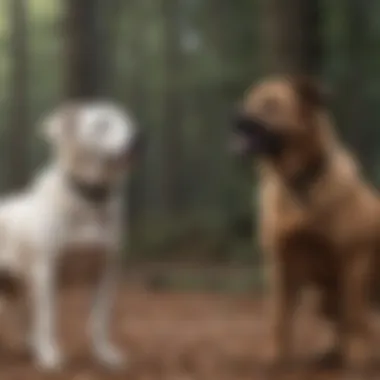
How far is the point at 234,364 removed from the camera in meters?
4.69

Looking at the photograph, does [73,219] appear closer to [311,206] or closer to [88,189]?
[88,189]

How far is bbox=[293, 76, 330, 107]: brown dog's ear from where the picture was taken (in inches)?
186

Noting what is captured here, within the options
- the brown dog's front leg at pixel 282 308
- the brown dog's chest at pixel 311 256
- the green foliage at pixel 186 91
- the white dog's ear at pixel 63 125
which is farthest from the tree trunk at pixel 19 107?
the brown dog's chest at pixel 311 256

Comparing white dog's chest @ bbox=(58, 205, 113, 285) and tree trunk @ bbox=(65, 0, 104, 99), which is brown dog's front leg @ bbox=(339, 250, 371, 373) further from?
tree trunk @ bbox=(65, 0, 104, 99)

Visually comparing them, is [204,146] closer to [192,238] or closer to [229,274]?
[192,238]

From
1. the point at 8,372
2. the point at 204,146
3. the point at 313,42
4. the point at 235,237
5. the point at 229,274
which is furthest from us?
the point at 204,146

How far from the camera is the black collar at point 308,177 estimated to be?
4.73 metres

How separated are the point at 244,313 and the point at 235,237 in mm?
3673

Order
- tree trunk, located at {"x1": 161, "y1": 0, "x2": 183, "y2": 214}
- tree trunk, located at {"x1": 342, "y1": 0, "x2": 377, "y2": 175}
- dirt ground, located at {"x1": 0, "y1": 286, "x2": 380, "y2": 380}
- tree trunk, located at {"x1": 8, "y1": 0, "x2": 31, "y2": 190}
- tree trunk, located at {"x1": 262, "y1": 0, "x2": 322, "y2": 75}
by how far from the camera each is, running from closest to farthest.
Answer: dirt ground, located at {"x1": 0, "y1": 286, "x2": 380, "y2": 380} < tree trunk, located at {"x1": 262, "y1": 0, "x2": 322, "y2": 75} < tree trunk, located at {"x1": 342, "y1": 0, "x2": 377, "y2": 175} < tree trunk, located at {"x1": 8, "y1": 0, "x2": 31, "y2": 190} < tree trunk, located at {"x1": 161, "y1": 0, "x2": 183, "y2": 214}

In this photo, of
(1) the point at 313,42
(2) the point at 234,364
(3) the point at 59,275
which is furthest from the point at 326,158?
(1) the point at 313,42

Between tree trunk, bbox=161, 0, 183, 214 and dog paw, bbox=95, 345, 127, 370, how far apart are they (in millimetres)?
6479

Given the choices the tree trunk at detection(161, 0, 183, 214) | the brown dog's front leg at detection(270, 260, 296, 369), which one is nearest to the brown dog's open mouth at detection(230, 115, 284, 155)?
the brown dog's front leg at detection(270, 260, 296, 369)

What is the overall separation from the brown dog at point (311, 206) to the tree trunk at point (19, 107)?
6.38 metres

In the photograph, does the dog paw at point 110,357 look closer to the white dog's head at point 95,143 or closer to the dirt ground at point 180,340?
the dirt ground at point 180,340
